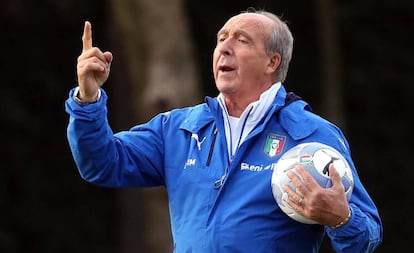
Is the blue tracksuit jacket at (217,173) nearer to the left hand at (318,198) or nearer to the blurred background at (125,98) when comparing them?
the left hand at (318,198)

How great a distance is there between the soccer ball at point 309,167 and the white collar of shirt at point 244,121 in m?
0.40

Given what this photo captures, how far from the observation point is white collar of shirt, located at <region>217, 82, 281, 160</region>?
22.4 feet

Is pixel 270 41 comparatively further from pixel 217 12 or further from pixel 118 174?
pixel 217 12

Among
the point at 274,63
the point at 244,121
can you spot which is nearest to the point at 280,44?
the point at 274,63

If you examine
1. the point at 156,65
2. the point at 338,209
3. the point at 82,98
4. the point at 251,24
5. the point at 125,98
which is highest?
the point at 251,24

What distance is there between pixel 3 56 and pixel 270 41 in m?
9.83

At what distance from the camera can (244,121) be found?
688 centimetres

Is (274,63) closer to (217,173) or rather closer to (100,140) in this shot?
(217,173)

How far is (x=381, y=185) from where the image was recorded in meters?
17.7

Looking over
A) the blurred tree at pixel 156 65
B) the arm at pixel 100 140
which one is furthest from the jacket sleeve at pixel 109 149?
the blurred tree at pixel 156 65

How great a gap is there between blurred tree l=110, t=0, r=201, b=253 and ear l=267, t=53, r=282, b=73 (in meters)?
5.78

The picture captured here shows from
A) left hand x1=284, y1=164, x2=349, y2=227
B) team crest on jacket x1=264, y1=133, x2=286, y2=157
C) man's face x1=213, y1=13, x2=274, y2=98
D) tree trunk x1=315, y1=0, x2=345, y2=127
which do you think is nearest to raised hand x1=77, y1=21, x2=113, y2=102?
man's face x1=213, y1=13, x2=274, y2=98

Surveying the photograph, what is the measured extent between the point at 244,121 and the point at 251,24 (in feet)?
1.82

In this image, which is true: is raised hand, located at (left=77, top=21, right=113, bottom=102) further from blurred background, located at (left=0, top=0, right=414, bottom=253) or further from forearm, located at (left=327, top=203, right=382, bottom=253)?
blurred background, located at (left=0, top=0, right=414, bottom=253)
